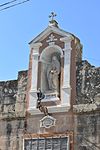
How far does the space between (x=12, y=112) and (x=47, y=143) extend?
8.12ft

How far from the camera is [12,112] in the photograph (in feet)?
67.7

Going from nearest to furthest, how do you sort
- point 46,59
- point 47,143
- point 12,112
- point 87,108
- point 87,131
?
point 87,131, point 87,108, point 47,143, point 12,112, point 46,59

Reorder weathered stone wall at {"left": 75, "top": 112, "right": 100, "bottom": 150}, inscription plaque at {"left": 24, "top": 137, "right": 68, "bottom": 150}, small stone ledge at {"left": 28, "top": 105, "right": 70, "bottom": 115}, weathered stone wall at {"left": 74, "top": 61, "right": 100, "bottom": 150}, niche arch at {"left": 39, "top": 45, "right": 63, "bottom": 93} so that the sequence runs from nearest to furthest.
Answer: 1. weathered stone wall at {"left": 75, "top": 112, "right": 100, "bottom": 150}
2. weathered stone wall at {"left": 74, "top": 61, "right": 100, "bottom": 150}
3. inscription plaque at {"left": 24, "top": 137, "right": 68, "bottom": 150}
4. small stone ledge at {"left": 28, "top": 105, "right": 70, "bottom": 115}
5. niche arch at {"left": 39, "top": 45, "right": 63, "bottom": 93}

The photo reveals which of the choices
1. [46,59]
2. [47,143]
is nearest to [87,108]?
[47,143]

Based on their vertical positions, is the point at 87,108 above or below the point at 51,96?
below

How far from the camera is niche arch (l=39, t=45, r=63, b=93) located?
20.3 m

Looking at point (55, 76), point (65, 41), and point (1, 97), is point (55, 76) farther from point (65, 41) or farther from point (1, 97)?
point (1, 97)

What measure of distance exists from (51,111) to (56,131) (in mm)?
880

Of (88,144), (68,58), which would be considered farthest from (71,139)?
(68,58)

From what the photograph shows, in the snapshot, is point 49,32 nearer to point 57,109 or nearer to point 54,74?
point 54,74

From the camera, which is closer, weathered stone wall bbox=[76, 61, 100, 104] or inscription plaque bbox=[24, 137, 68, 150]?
inscription plaque bbox=[24, 137, 68, 150]

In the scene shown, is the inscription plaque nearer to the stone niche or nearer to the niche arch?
the stone niche

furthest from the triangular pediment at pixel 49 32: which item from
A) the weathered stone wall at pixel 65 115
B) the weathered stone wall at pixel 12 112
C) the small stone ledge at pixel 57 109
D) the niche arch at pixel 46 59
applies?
the small stone ledge at pixel 57 109

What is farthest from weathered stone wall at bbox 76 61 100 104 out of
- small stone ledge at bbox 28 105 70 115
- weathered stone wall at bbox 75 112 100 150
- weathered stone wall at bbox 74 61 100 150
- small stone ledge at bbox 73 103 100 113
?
weathered stone wall at bbox 75 112 100 150
